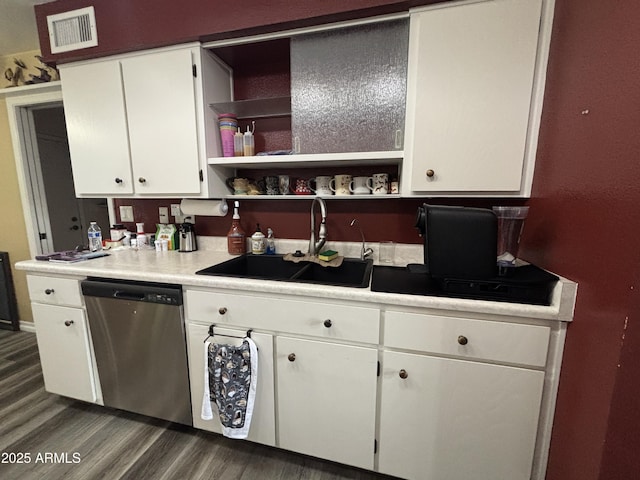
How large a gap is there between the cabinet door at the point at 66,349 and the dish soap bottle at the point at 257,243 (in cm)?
98

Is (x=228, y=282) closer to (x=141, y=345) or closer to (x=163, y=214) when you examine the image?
(x=141, y=345)

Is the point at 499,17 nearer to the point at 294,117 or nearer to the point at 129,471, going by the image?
the point at 294,117

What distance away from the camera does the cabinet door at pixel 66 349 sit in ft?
4.96

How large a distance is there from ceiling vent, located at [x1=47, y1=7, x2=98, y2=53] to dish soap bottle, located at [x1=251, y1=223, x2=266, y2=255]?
4.47ft

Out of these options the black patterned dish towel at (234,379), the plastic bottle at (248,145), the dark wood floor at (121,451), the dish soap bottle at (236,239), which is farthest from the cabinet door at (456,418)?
the plastic bottle at (248,145)

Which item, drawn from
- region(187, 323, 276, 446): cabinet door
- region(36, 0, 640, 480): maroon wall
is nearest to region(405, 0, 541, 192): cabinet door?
region(36, 0, 640, 480): maroon wall

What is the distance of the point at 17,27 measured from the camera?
1.87 meters

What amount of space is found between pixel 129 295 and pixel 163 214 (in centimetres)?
79

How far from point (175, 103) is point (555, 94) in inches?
69.1

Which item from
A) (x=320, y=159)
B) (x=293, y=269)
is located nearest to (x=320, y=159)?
(x=320, y=159)

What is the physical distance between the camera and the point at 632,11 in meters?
0.66

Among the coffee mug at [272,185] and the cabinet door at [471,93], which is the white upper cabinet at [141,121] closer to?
the coffee mug at [272,185]

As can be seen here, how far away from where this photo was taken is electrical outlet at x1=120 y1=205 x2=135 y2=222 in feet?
6.64

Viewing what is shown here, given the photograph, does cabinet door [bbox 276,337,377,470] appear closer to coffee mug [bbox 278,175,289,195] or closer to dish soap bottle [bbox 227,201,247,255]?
dish soap bottle [bbox 227,201,247,255]
